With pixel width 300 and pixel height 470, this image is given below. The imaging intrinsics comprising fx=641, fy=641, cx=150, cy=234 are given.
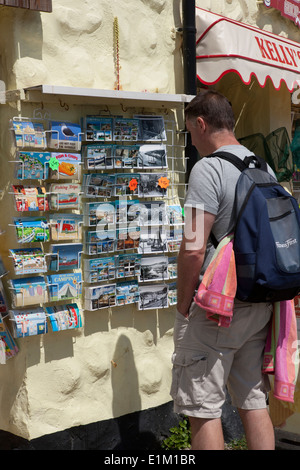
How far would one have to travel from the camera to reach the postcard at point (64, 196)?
338 cm

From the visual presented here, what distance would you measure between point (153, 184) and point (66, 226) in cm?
70

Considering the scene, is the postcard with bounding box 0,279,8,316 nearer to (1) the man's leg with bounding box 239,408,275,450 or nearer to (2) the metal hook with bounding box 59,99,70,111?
(2) the metal hook with bounding box 59,99,70,111

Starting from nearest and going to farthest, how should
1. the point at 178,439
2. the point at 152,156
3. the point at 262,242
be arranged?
the point at 262,242 → the point at 152,156 → the point at 178,439

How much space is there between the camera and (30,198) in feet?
10.8

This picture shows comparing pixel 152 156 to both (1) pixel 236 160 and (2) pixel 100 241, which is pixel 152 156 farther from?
(1) pixel 236 160

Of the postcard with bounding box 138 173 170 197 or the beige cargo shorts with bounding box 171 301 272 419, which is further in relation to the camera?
the postcard with bounding box 138 173 170 197

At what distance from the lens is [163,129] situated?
3.94 m

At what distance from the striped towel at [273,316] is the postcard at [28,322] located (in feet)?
3.24

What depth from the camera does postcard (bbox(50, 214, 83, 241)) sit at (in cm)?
340

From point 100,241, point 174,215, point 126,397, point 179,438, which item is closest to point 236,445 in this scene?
point 179,438

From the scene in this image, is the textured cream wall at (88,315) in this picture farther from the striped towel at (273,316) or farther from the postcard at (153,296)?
the striped towel at (273,316)

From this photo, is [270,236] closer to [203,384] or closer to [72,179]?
[203,384]

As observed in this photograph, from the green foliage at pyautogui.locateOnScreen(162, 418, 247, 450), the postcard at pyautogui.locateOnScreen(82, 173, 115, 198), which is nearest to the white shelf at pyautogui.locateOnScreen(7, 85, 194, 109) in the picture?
the postcard at pyautogui.locateOnScreen(82, 173, 115, 198)

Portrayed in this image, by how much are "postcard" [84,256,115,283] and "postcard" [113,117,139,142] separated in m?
0.70
